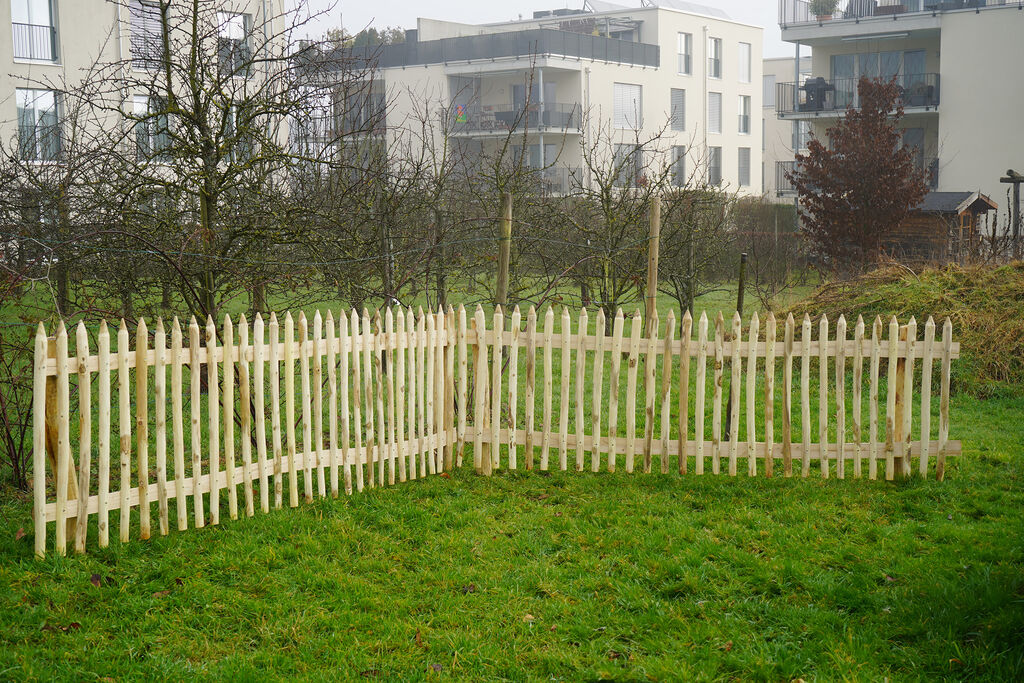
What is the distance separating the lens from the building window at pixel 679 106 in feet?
153

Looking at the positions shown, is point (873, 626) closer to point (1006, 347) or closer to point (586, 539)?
point (586, 539)

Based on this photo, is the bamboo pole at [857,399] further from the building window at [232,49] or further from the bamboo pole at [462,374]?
the building window at [232,49]

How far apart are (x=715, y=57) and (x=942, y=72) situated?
17.2 metres

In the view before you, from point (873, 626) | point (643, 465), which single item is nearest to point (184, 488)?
point (643, 465)

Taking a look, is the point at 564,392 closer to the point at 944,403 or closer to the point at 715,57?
the point at 944,403

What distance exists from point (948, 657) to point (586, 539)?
249 cm

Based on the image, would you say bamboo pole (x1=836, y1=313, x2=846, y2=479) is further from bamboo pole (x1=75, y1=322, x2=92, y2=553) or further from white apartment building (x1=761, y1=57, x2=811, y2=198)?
white apartment building (x1=761, y1=57, x2=811, y2=198)

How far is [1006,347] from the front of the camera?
12.3 meters

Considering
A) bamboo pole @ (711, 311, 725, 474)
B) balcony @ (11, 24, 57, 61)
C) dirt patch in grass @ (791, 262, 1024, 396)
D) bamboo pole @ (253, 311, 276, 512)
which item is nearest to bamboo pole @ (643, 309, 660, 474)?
bamboo pole @ (711, 311, 725, 474)

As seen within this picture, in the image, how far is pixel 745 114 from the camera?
50.8 meters

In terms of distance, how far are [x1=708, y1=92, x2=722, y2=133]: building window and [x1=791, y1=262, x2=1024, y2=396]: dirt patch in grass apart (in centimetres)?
3534

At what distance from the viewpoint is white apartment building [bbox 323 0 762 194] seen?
40188 mm

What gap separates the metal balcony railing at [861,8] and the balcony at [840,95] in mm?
2291

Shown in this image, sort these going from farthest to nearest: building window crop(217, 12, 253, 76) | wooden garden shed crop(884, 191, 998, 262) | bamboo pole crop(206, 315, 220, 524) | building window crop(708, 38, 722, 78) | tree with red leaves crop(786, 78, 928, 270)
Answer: building window crop(708, 38, 722, 78)
wooden garden shed crop(884, 191, 998, 262)
tree with red leaves crop(786, 78, 928, 270)
building window crop(217, 12, 253, 76)
bamboo pole crop(206, 315, 220, 524)
